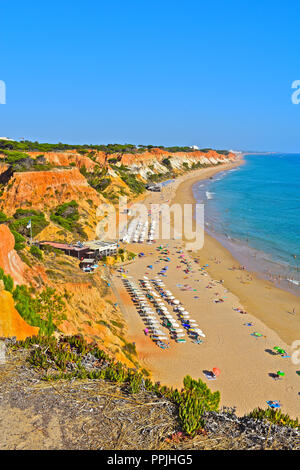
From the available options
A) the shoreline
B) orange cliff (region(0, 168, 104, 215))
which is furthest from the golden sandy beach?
orange cliff (region(0, 168, 104, 215))

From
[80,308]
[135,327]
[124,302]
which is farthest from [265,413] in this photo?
[124,302]

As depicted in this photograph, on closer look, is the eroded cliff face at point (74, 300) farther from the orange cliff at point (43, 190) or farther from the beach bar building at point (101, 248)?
the orange cliff at point (43, 190)

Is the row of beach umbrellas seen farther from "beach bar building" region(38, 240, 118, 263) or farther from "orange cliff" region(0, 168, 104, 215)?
"orange cliff" region(0, 168, 104, 215)

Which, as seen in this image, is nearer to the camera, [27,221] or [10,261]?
[10,261]

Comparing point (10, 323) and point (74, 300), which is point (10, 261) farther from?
point (10, 323)

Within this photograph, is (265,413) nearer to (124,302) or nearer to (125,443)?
(125,443)

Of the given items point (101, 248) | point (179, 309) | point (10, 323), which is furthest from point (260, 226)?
point (10, 323)

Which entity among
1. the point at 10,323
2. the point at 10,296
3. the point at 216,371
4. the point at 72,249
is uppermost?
the point at 10,296
